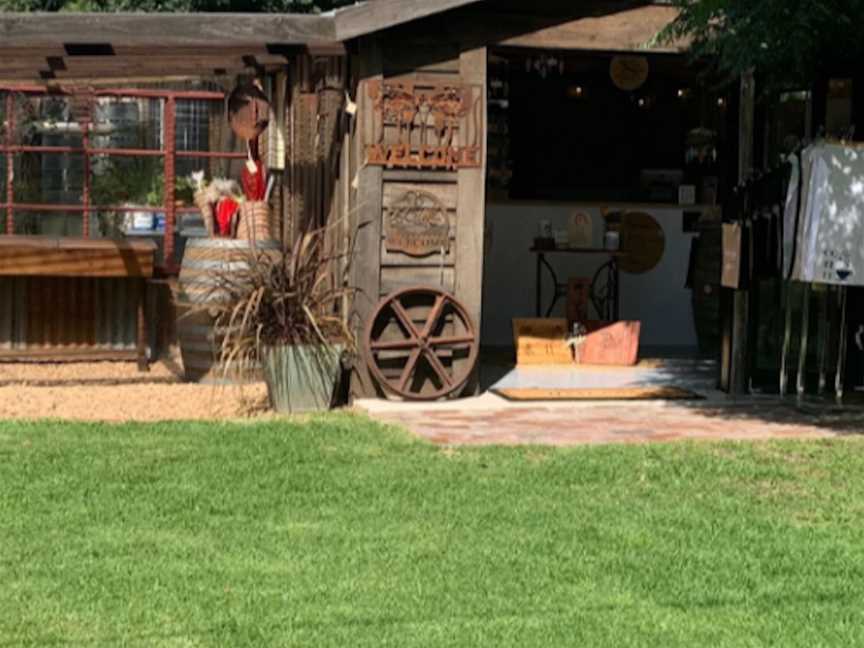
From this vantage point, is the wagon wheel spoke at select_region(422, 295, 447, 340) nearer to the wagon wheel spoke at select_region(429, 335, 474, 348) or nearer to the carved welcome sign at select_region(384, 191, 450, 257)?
the wagon wheel spoke at select_region(429, 335, 474, 348)

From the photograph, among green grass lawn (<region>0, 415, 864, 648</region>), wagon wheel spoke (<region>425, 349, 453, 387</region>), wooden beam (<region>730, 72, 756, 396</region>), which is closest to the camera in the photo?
green grass lawn (<region>0, 415, 864, 648</region>)

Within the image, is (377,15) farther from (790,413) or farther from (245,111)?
(790,413)

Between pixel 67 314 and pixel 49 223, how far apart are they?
4.35 ft

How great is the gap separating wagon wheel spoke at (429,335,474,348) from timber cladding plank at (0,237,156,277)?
8.22 feet

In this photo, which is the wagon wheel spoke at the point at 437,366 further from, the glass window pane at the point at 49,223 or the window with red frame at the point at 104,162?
the glass window pane at the point at 49,223

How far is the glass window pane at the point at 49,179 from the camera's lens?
1209 cm

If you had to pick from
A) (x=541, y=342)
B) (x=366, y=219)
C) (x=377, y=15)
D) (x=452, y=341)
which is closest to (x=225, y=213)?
(x=366, y=219)

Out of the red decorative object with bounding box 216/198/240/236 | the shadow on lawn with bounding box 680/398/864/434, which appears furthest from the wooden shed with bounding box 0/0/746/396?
the shadow on lawn with bounding box 680/398/864/434

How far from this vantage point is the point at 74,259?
10.5 m

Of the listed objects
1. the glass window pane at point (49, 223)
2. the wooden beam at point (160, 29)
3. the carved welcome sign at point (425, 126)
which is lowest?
the glass window pane at point (49, 223)

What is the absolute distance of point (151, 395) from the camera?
9.53 m

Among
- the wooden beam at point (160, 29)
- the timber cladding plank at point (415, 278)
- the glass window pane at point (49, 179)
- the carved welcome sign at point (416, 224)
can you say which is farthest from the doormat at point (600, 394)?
the glass window pane at point (49, 179)

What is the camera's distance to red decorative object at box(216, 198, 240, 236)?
404 inches

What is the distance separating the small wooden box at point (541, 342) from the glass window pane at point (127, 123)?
3802 millimetres
